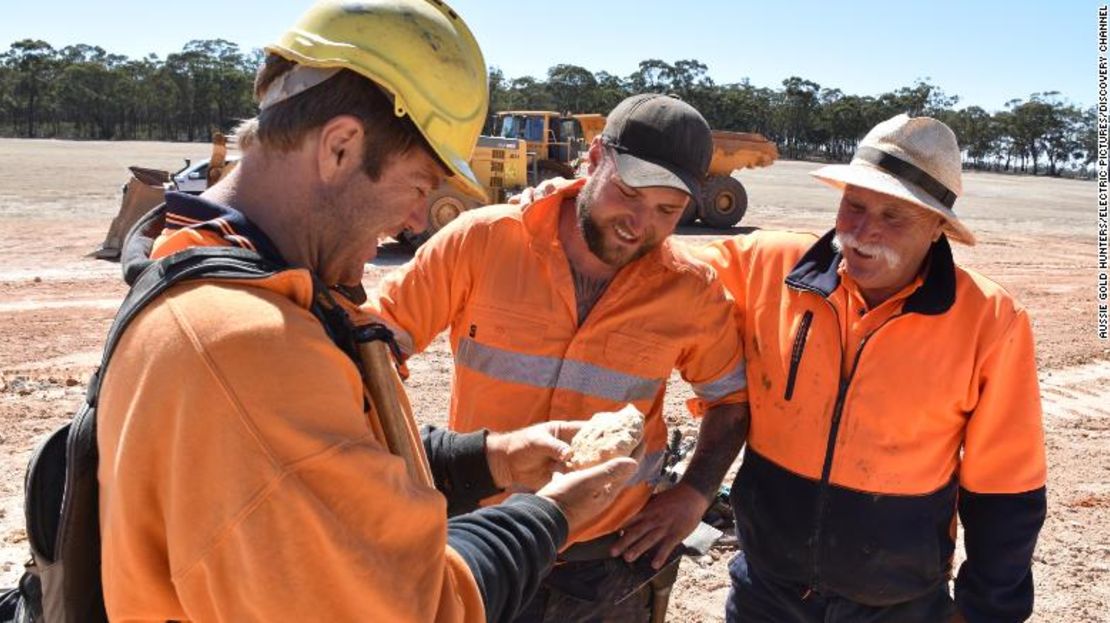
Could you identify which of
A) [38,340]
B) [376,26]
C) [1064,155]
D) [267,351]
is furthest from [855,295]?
[1064,155]

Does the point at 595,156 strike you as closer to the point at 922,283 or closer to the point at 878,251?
the point at 878,251

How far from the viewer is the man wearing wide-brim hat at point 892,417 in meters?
2.72

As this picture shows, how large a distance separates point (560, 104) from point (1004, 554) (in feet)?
286

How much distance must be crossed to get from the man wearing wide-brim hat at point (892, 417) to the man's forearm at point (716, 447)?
6cm

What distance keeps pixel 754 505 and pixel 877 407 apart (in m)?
0.54

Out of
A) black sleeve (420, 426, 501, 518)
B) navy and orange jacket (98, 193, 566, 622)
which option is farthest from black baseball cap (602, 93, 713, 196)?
navy and orange jacket (98, 193, 566, 622)

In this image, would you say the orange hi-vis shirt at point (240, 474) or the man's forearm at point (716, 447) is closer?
the orange hi-vis shirt at point (240, 474)

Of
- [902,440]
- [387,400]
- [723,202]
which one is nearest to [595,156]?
[902,440]

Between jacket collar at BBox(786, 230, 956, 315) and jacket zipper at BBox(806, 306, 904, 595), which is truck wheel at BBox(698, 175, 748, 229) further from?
jacket zipper at BBox(806, 306, 904, 595)

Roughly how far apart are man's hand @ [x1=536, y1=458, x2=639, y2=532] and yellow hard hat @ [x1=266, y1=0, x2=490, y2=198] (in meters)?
0.73

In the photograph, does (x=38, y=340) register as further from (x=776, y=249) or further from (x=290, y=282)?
(x=290, y=282)

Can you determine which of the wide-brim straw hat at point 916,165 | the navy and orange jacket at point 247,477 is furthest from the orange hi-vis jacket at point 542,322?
the navy and orange jacket at point 247,477

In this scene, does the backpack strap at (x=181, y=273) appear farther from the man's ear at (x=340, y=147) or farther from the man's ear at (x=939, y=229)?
the man's ear at (x=939, y=229)

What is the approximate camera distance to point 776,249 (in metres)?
3.15
